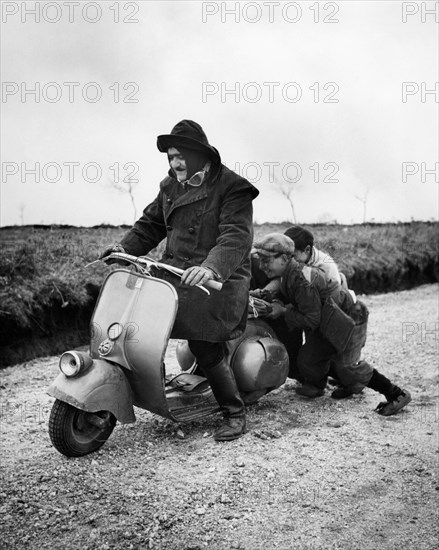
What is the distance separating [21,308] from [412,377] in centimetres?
408

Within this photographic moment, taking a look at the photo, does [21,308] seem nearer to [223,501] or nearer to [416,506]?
[223,501]

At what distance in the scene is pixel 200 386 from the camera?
451cm

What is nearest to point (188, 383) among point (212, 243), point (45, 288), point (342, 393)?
point (212, 243)

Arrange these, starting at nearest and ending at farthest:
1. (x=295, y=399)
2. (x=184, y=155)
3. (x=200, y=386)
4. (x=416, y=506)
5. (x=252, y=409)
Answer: (x=416, y=506), (x=184, y=155), (x=200, y=386), (x=252, y=409), (x=295, y=399)

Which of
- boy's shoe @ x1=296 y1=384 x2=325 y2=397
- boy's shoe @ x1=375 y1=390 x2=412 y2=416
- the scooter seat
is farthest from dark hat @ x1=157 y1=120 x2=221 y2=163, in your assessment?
boy's shoe @ x1=375 y1=390 x2=412 y2=416

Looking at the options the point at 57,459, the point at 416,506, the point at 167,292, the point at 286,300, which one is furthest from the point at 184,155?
the point at 416,506

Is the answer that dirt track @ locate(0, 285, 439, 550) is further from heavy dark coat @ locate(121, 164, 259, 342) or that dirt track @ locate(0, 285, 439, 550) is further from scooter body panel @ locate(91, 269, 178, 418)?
heavy dark coat @ locate(121, 164, 259, 342)

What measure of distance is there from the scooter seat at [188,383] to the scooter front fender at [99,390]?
0.65 m

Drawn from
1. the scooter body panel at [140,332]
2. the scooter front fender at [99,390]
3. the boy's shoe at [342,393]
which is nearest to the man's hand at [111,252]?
the scooter body panel at [140,332]

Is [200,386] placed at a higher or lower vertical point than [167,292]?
lower

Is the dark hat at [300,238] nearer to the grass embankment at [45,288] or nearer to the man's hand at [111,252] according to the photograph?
the man's hand at [111,252]

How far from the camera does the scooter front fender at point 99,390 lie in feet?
11.6

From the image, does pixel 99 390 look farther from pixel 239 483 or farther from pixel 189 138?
pixel 189 138

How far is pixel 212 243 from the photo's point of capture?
162 inches
